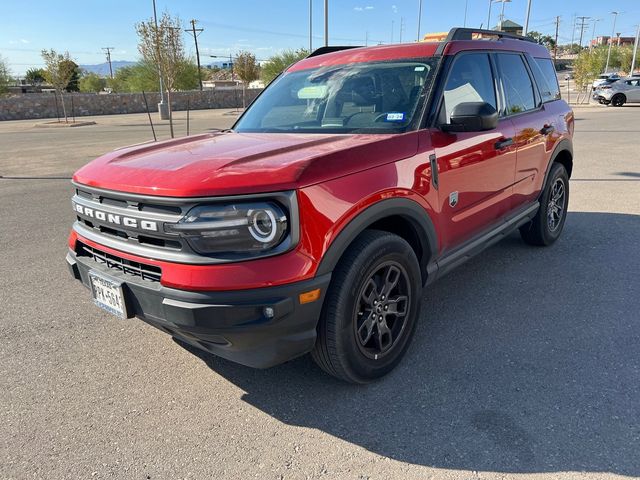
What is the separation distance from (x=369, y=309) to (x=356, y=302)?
0.21 m

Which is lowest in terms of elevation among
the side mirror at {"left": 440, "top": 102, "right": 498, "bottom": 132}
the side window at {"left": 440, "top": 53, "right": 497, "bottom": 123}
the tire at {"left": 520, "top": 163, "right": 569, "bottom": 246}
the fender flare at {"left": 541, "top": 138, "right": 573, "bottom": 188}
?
the tire at {"left": 520, "top": 163, "right": 569, "bottom": 246}

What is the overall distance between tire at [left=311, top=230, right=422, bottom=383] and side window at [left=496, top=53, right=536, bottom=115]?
200 centimetres

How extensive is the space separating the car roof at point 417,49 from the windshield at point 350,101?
0.29 feet

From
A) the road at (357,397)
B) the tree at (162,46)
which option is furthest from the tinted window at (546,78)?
the tree at (162,46)

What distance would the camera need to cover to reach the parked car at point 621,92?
2978cm

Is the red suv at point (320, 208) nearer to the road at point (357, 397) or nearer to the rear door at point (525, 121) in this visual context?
the rear door at point (525, 121)

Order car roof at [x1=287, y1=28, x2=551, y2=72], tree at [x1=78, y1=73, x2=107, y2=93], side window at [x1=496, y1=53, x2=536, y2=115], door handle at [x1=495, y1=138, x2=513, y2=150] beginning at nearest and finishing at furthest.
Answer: car roof at [x1=287, y1=28, x2=551, y2=72] < door handle at [x1=495, y1=138, x2=513, y2=150] < side window at [x1=496, y1=53, x2=536, y2=115] < tree at [x1=78, y1=73, x2=107, y2=93]

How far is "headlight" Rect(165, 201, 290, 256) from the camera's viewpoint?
7.30ft

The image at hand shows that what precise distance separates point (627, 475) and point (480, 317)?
1609 mm

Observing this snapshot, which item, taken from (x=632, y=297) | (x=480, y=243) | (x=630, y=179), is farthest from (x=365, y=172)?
(x=630, y=179)

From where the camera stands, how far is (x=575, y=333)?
346cm

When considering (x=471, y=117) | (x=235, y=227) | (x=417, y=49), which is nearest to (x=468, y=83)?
(x=417, y=49)

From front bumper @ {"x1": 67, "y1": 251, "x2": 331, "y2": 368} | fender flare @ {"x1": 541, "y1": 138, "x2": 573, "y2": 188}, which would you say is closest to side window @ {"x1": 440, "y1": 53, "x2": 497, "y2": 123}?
fender flare @ {"x1": 541, "y1": 138, "x2": 573, "y2": 188}

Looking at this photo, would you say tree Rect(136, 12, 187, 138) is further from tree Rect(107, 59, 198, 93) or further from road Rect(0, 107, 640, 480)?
tree Rect(107, 59, 198, 93)
